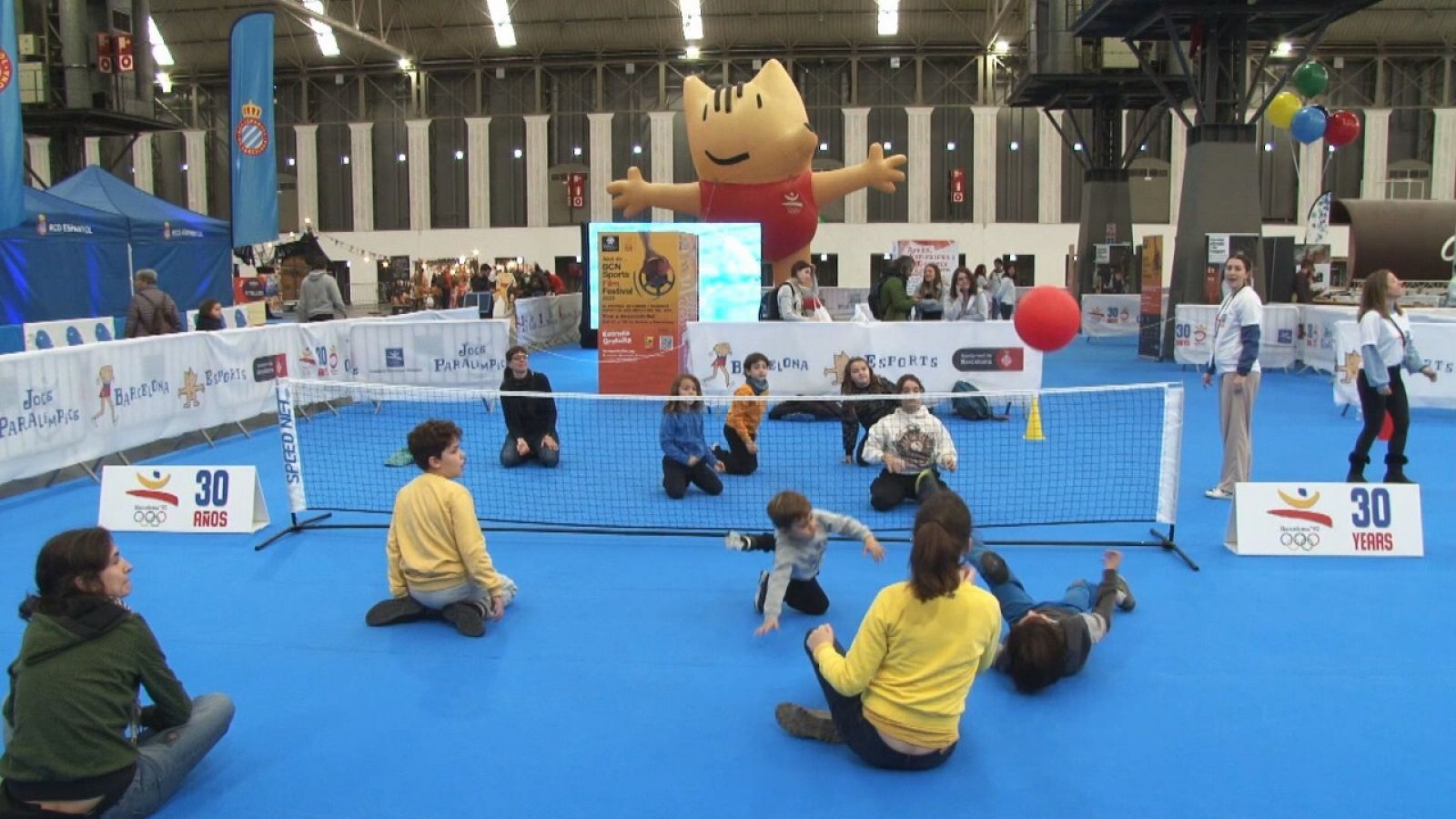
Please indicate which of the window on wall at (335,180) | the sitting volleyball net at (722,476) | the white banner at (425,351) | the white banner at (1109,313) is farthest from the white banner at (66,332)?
the window on wall at (335,180)

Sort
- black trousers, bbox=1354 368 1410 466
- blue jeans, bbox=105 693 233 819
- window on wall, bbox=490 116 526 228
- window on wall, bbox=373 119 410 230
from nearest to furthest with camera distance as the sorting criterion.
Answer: blue jeans, bbox=105 693 233 819 → black trousers, bbox=1354 368 1410 466 → window on wall, bbox=490 116 526 228 → window on wall, bbox=373 119 410 230

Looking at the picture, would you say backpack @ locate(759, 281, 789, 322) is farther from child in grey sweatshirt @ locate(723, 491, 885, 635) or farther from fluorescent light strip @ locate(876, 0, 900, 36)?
fluorescent light strip @ locate(876, 0, 900, 36)

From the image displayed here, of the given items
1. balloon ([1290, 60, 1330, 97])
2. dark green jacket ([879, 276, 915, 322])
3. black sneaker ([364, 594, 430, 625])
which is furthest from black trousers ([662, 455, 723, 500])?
balloon ([1290, 60, 1330, 97])

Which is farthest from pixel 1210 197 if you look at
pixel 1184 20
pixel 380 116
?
pixel 380 116

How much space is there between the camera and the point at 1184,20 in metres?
19.4

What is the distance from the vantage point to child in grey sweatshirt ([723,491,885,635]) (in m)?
6.01

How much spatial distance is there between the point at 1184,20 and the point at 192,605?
61.6 ft

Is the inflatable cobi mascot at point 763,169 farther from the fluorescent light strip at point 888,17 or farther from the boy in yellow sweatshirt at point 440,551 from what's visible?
the fluorescent light strip at point 888,17

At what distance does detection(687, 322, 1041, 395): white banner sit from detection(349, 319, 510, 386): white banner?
3.42 metres

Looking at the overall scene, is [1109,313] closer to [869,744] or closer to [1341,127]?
[1341,127]

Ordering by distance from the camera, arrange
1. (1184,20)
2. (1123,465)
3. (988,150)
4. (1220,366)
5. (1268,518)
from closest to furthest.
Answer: (1268,518) → (1220,366) → (1123,465) → (1184,20) → (988,150)

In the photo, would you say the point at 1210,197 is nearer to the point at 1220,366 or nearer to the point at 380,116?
the point at 1220,366

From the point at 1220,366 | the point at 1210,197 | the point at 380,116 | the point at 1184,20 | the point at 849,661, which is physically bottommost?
the point at 849,661

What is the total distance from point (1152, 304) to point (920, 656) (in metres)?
19.5
